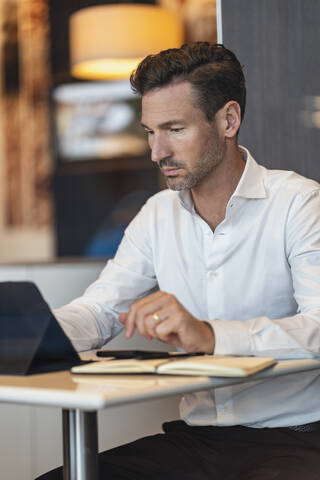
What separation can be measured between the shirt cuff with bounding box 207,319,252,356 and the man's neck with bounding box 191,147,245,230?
1.47ft

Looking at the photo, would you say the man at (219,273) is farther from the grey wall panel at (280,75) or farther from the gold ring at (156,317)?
the grey wall panel at (280,75)

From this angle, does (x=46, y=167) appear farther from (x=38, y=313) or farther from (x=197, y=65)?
(x=38, y=313)

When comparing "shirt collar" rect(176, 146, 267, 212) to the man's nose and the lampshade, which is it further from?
the lampshade

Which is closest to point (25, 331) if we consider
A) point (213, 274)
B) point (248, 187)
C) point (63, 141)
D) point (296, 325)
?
point (296, 325)

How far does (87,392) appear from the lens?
3.26ft

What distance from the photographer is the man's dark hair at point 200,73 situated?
1706mm

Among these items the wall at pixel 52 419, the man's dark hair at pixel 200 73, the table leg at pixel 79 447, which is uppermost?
the man's dark hair at pixel 200 73

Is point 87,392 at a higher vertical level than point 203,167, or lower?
lower

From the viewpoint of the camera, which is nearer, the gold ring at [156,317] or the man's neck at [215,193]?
the gold ring at [156,317]

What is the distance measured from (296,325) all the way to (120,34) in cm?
287

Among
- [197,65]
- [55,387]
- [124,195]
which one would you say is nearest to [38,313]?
[55,387]

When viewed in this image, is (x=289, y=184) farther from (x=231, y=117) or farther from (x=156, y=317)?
(x=156, y=317)

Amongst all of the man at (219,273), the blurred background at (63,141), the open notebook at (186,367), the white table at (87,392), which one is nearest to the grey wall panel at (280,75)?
the man at (219,273)

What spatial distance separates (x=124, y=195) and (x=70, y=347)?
4759 mm
